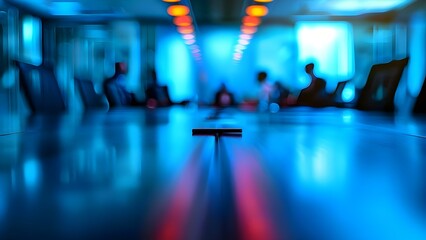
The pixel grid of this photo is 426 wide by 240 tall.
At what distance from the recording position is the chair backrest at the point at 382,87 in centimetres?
240

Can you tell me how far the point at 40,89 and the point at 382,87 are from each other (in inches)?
94.4

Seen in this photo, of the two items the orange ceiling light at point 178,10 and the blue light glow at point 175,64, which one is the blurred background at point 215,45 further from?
the orange ceiling light at point 178,10

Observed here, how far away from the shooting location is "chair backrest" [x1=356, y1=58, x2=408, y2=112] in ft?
7.89

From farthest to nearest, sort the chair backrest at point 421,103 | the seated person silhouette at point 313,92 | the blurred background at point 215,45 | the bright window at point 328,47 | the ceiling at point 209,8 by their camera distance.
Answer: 1. the bright window at point 328,47
2. the blurred background at point 215,45
3. the ceiling at point 209,8
4. the seated person silhouette at point 313,92
5. the chair backrest at point 421,103

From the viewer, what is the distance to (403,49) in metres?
7.52

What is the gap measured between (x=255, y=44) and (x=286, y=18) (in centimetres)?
88

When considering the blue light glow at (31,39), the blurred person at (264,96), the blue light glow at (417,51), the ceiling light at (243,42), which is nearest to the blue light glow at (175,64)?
the ceiling light at (243,42)

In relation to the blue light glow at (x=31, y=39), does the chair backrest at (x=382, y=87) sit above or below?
below

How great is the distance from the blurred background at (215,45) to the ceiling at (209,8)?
0.02 m

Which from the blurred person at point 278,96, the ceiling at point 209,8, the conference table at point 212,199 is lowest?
the conference table at point 212,199

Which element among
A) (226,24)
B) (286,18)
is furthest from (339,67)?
(226,24)

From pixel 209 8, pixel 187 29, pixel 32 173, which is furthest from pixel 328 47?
pixel 32 173

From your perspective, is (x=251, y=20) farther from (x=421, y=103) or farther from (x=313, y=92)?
(x=421, y=103)

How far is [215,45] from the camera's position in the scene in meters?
8.40
